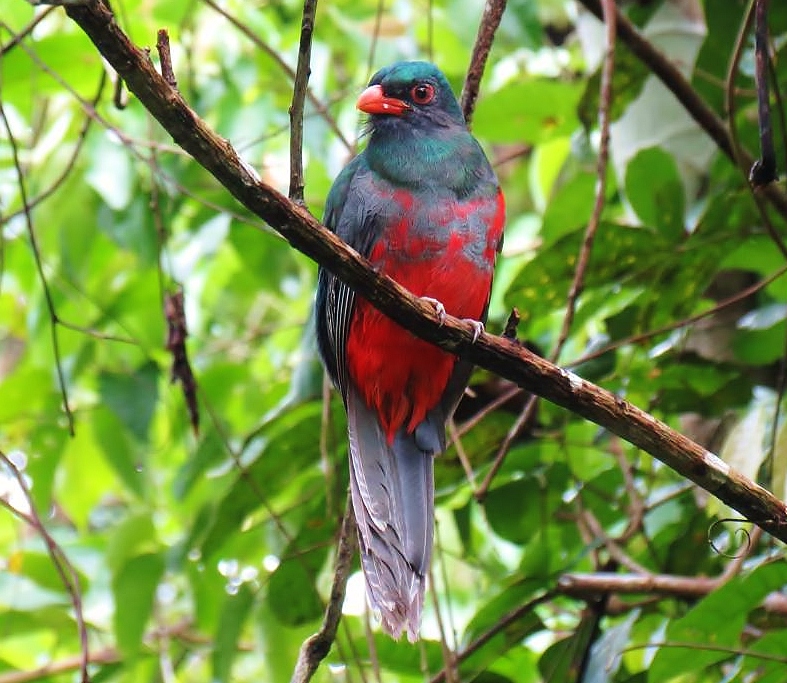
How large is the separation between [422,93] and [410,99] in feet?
0.13

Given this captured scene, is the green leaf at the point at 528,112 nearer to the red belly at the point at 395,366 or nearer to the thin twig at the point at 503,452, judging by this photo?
the red belly at the point at 395,366

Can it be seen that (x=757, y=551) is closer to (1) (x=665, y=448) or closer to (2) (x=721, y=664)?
(2) (x=721, y=664)

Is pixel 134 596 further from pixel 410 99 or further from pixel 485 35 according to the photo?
pixel 485 35

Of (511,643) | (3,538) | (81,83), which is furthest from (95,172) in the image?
(3,538)

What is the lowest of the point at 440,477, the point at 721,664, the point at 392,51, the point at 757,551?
the point at 721,664

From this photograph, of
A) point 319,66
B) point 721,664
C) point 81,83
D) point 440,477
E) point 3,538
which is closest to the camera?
point 721,664

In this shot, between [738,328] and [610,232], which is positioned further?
[738,328]

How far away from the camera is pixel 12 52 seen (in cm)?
344

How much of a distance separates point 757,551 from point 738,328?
0.67m

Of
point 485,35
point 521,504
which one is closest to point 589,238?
point 485,35

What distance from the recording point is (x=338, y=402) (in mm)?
3273

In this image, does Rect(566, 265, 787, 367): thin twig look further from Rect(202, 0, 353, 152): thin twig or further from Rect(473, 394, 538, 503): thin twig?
Result: Rect(202, 0, 353, 152): thin twig

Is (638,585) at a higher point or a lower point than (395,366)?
lower

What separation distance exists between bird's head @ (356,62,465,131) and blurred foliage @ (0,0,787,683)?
149 millimetres
